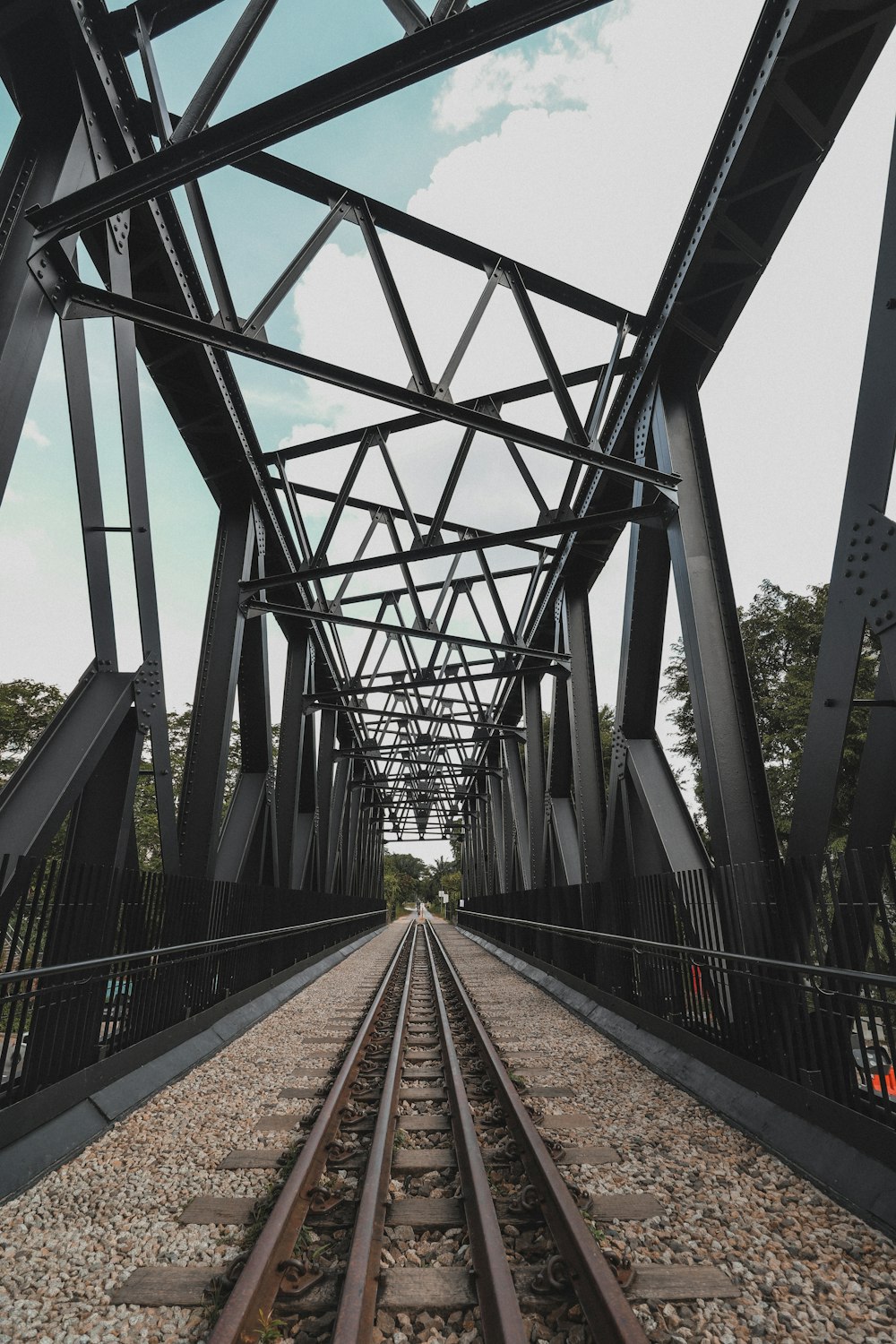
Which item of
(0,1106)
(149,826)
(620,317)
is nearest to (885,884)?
(0,1106)

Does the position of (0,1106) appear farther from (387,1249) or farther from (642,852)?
(642,852)

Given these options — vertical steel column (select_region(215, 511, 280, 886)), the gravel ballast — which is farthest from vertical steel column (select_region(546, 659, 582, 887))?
the gravel ballast

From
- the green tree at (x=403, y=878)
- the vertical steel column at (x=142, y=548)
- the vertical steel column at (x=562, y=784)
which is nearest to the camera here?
the vertical steel column at (x=142, y=548)

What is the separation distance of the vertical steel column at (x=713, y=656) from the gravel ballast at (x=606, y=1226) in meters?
2.13

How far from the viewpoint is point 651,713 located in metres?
8.02

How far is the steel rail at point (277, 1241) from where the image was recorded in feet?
7.50

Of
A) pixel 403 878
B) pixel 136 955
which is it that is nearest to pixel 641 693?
pixel 136 955

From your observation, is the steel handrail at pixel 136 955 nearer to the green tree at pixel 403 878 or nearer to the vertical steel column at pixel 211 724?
the vertical steel column at pixel 211 724

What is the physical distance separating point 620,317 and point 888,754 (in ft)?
19.2

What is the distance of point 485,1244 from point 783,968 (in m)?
2.59

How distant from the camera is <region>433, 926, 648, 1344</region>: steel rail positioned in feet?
7.49

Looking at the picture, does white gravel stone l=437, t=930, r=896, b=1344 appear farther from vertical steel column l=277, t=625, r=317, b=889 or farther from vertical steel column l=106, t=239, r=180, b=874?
vertical steel column l=277, t=625, r=317, b=889

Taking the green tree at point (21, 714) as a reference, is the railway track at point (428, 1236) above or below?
below

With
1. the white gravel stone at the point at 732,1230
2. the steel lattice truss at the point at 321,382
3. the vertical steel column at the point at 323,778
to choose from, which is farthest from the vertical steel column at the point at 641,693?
the vertical steel column at the point at 323,778
